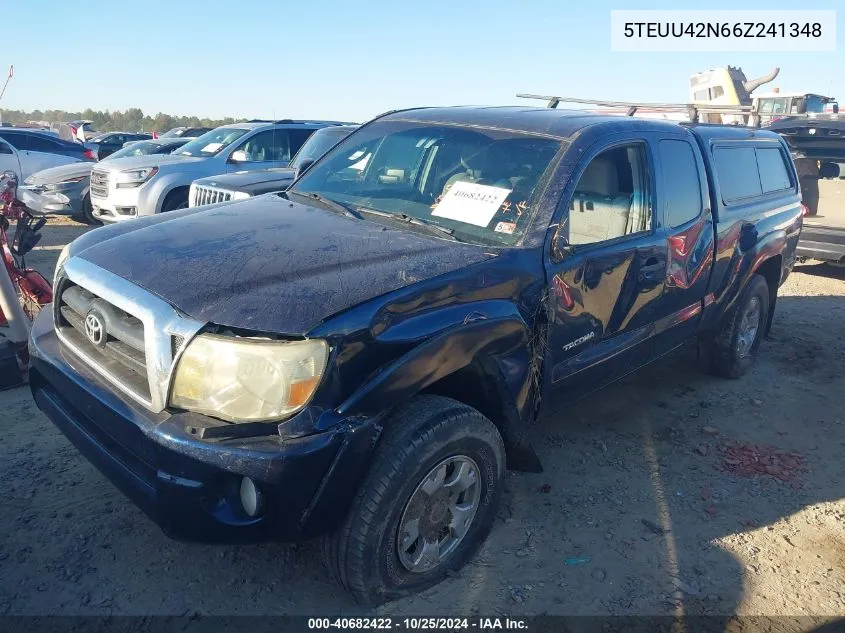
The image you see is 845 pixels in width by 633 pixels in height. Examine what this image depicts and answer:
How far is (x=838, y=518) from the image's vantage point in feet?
10.8

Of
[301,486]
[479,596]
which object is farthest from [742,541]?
[301,486]

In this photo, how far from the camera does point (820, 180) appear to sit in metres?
7.82

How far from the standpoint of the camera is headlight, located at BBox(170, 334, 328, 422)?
80.4 inches

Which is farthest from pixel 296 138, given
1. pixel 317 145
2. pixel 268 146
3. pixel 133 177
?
pixel 133 177

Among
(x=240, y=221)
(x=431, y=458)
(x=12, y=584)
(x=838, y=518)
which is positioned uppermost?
(x=240, y=221)

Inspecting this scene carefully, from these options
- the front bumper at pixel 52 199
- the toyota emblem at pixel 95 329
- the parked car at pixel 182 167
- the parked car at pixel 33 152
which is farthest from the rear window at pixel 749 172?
the parked car at pixel 33 152

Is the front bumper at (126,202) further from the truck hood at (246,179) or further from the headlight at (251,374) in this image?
the headlight at (251,374)

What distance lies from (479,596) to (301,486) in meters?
0.99

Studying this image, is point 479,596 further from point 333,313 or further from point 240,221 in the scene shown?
point 240,221

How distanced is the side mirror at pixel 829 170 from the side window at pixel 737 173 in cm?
357

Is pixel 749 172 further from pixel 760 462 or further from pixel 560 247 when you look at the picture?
pixel 560 247

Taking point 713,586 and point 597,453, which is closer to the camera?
point 713,586

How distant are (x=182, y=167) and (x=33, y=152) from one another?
593cm

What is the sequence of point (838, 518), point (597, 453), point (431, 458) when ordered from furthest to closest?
point (597, 453)
point (838, 518)
point (431, 458)
